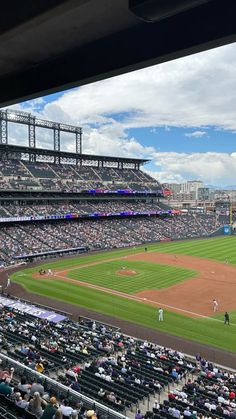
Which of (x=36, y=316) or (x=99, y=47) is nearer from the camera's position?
(x=99, y=47)

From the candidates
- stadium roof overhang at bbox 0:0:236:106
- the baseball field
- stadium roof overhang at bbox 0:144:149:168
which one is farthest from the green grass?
stadium roof overhang at bbox 0:144:149:168

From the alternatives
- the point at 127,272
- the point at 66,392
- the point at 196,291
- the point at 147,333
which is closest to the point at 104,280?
the point at 127,272

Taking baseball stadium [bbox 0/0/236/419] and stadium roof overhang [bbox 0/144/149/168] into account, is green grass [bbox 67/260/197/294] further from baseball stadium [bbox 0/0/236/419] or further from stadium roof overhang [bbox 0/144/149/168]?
stadium roof overhang [bbox 0/144/149/168]

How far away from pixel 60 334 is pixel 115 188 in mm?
68713

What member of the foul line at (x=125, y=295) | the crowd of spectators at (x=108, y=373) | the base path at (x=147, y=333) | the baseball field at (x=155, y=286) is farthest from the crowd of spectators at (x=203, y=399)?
the foul line at (x=125, y=295)

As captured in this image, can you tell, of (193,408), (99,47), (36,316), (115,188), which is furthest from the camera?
(115,188)

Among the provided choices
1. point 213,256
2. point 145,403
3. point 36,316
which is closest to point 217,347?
point 145,403

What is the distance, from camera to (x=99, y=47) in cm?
580

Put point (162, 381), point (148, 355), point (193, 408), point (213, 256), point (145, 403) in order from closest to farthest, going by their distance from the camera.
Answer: point (193, 408), point (145, 403), point (162, 381), point (148, 355), point (213, 256)

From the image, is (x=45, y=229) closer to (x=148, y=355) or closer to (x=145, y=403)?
(x=148, y=355)

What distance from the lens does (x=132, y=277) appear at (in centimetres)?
4538

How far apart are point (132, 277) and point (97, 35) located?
41250 mm

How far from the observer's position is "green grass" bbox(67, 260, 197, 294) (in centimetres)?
4138

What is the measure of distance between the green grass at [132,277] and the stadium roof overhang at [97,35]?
111 ft
